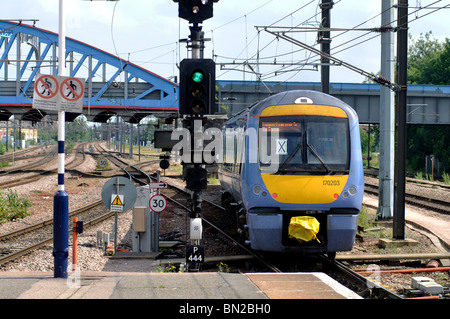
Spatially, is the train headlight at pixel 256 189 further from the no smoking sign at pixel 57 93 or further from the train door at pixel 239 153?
the no smoking sign at pixel 57 93

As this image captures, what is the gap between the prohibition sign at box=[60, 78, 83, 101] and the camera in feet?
27.0

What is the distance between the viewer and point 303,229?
392 inches

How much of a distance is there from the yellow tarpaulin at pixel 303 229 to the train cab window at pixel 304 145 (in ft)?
2.91

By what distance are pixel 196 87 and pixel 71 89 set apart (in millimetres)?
1816

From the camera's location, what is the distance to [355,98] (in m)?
40.3

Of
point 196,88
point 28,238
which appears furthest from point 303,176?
point 28,238

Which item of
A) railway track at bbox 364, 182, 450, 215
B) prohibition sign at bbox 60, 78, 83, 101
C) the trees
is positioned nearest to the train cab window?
prohibition sign at bbox 60, 78, 83, 101

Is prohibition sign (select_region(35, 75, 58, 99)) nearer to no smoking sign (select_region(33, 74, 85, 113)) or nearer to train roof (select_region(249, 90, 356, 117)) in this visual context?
no smoking sign (select_region(33, 74, 85, 113))

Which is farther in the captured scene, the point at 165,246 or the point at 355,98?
the point at 355,98

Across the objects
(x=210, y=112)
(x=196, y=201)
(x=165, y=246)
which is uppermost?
(x=210, y=112)

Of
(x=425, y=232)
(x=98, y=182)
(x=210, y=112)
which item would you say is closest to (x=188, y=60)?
(x=210, y=112)
